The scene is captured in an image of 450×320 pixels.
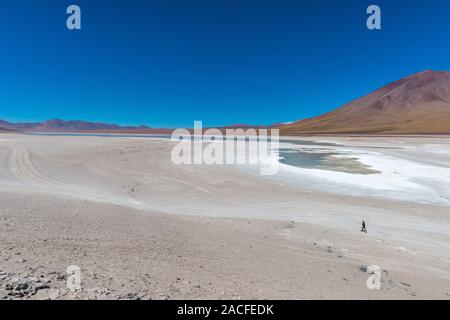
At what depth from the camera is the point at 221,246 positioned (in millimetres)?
5609

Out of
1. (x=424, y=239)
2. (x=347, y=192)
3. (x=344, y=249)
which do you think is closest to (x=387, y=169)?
(x=347, y=192)

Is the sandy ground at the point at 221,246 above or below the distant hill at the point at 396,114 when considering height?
below

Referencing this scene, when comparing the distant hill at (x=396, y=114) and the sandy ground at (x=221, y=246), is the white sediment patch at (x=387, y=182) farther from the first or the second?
the distant hill at (x=396, y=114)

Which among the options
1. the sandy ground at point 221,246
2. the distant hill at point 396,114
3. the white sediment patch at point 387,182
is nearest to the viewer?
the sandy ground at point 221,246

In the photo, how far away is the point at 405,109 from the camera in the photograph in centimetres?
17188

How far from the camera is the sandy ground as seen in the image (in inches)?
139

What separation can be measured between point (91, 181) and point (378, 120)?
178814 mm

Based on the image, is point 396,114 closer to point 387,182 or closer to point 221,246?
point 387,182

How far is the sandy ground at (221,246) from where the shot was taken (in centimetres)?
353

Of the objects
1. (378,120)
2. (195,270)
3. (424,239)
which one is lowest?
(424,239)

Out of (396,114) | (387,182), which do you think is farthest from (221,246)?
(396,114)

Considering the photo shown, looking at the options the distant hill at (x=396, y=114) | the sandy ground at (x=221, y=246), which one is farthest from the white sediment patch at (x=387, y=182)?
the distant hill at (x=396, y=114)

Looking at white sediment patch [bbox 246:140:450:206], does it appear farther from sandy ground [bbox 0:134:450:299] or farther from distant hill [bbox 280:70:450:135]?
distant hill [bbox 280:70:450:135]

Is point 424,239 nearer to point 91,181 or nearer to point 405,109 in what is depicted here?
point 91,181
